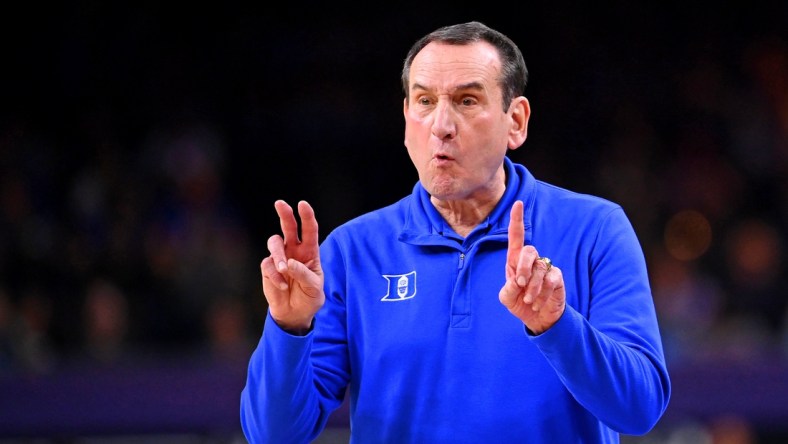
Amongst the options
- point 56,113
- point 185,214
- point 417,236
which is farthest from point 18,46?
point 417,236

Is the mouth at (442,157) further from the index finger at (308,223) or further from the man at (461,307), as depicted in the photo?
the index finger at (308,223)

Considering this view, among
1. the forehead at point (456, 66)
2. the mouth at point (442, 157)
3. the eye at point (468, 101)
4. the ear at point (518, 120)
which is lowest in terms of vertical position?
the mouth at point (442, 157)

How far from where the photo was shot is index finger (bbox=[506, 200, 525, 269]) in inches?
85.4

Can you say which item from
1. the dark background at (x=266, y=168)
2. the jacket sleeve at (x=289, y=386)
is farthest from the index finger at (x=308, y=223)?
the dark background at (x=266, y=168)

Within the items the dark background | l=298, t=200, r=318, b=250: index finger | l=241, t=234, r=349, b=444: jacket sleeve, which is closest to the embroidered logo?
l=241, t=234, r=349, b=444: jacket sleeve

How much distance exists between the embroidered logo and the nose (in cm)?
32

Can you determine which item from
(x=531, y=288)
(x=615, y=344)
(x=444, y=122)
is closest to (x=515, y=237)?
(x=531, y=288)

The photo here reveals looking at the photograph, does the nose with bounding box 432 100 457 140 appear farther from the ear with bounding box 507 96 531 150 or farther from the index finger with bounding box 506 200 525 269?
the index finger with bounding box 506 200 525 269

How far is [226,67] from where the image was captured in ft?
28.9

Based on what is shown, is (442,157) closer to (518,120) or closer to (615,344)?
(518,120)

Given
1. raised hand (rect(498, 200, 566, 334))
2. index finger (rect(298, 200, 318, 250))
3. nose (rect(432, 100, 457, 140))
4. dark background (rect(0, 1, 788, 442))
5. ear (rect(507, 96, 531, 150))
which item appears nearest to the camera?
raised hand (rect(498, 200, 566, 334))

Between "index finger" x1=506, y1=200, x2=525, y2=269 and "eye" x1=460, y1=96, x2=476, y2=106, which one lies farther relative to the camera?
"eye" x1=460, y1=96, x2=476, y2=106

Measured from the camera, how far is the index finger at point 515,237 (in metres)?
2.17

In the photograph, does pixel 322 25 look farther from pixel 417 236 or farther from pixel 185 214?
pixel 417 236
